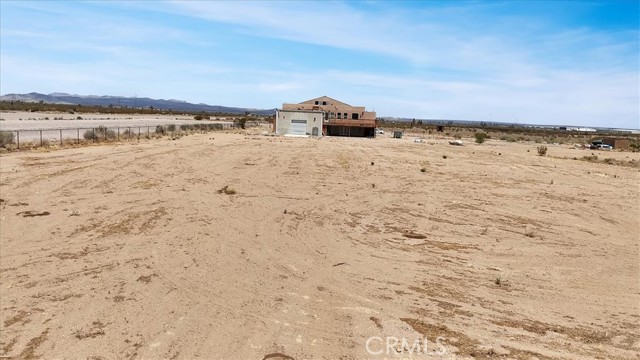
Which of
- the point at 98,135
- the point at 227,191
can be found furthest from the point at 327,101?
the point at 227,191

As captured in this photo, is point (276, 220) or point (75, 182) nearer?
point (276, 220)

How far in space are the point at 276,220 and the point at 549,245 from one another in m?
7.91

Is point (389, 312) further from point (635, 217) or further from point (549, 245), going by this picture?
point (635, 217)

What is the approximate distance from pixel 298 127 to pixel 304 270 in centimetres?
5450

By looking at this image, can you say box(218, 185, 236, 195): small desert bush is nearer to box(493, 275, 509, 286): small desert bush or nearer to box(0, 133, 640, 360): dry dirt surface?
box(0, 133, 640, 360): dry dirt surface

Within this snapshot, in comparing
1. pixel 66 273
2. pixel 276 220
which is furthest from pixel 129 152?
pixel 66 273

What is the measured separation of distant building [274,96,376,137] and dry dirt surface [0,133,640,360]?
43.2m

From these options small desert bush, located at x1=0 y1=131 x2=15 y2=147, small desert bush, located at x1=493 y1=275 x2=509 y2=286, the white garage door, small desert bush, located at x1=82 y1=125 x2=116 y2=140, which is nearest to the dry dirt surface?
small desert bush, located at x1=493 y1=275 x2=509 y2=286

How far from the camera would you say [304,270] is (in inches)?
400

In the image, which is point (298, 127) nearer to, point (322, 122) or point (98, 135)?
point (322, 122)

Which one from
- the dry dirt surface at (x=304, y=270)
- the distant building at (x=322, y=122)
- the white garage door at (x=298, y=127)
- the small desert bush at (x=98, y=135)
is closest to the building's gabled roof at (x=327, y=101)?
the distant building at (x=322, y=122)

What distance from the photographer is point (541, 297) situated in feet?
29.8

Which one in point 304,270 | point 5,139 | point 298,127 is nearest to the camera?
point 304,270

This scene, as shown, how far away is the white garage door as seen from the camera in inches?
2507
